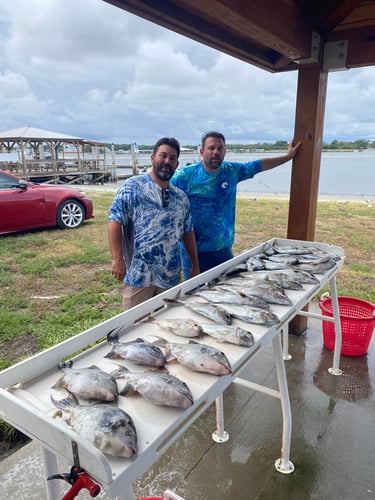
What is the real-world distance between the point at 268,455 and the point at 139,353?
4.30 ft

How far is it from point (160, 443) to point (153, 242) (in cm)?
151

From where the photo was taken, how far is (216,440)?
7.18ft

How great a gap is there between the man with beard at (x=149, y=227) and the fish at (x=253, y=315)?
2.64ft

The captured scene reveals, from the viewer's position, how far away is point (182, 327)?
152 cm

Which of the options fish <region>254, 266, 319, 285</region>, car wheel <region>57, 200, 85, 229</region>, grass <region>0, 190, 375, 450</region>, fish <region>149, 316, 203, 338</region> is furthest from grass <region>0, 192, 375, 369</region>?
fish <region>254, 266, 319, 285</region>

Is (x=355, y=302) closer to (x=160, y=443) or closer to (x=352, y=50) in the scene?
(x=352, y=50)

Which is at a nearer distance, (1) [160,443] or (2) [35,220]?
(1) [160,443]

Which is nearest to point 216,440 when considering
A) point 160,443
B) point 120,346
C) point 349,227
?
point 120,346

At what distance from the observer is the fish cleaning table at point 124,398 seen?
865mm

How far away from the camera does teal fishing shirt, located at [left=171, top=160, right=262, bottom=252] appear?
282 centimetres

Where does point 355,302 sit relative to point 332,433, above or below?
above

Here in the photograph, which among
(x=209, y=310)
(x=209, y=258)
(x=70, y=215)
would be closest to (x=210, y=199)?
(x=209, y=258)

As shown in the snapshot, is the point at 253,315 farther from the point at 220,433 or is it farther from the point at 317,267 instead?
the point at 220,433

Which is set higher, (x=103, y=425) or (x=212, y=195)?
(x=212, y=195)
